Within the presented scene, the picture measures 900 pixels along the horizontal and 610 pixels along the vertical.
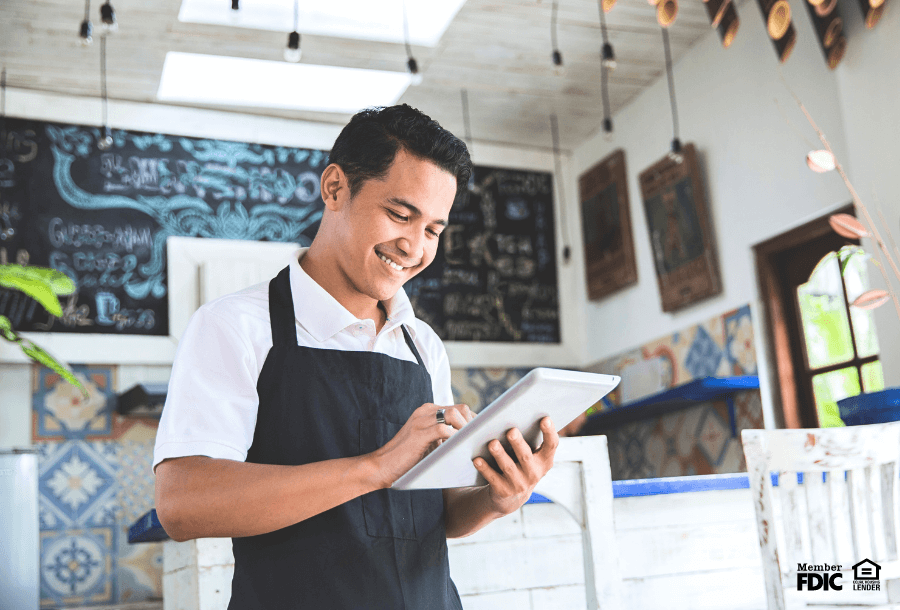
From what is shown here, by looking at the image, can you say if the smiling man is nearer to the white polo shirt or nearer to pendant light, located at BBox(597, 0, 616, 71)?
the white polo shirt

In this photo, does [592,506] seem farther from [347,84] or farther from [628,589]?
[347,84]

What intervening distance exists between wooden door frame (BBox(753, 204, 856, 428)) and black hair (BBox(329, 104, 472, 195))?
10.7ft

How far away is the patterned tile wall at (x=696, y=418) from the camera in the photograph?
4.44 m

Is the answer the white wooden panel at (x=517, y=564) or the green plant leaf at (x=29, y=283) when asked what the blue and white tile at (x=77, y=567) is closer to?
the green plant leaf at (x=29, y=283)

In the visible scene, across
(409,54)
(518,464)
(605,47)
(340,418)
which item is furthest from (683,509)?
(409,54)

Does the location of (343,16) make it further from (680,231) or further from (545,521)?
(545,521)

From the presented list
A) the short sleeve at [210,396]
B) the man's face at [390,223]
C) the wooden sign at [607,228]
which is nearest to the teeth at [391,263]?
the man's face at [390,223]

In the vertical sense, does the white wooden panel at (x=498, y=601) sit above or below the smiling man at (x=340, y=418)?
below

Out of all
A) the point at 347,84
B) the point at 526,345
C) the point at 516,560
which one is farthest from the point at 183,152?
the point at 516,560

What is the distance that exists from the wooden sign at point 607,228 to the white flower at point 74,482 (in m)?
3.21

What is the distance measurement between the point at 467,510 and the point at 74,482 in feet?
12.4

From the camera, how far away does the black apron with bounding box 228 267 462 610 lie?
1.19 meters

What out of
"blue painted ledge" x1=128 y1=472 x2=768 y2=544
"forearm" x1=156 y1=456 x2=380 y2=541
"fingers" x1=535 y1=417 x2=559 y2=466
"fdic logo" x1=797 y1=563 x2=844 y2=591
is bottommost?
"fdic logo" x1=797 y1=563 x2=844 y2=591

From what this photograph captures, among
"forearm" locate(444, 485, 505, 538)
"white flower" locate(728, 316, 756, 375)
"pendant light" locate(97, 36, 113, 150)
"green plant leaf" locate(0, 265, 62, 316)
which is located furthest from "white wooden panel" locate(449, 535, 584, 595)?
"pendant light" locate(97, 36, 113, 150)
